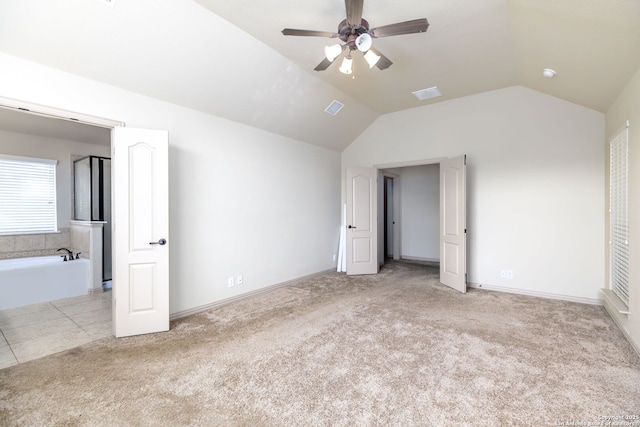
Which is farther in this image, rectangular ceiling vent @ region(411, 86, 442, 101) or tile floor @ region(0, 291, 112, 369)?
rectangular ceiling vent @ region(411, 86, 442, 101)

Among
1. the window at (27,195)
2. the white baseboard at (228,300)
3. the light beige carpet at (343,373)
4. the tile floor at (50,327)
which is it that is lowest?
the light beige carpet at (343,373)

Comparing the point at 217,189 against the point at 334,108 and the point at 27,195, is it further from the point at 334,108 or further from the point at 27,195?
the point at 27,195

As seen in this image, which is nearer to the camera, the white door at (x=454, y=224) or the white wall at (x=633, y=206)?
the white wall at (x=633, y=206)

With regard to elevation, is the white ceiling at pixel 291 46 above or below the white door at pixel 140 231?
above

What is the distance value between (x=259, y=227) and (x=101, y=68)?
2676 mm

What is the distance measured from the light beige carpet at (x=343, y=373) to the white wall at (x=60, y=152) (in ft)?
12.0

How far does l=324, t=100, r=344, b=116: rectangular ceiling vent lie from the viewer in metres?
4.85

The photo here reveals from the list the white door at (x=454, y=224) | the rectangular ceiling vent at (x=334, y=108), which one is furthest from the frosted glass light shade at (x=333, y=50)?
the white door at (x=454, y=224)

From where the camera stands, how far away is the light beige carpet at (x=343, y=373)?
1.90 meters

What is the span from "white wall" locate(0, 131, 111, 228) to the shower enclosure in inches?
4.9

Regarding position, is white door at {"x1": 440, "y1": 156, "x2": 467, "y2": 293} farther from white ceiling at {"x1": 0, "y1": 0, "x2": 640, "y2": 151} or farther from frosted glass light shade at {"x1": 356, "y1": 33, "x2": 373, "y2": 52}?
frosted glass light shade at {"x1": 356, "y1": 33, "x2": 373, "y2": 52}

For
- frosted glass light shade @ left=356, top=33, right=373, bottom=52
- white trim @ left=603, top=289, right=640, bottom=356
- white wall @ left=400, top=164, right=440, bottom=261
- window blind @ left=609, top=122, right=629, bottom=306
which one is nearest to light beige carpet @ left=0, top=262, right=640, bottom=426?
white trim @ left=603, top=289, right=640, bottom=356

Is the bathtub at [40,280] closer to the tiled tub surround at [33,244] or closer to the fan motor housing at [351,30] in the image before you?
the tiled tub surround at [33,244]

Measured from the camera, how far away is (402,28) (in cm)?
232
